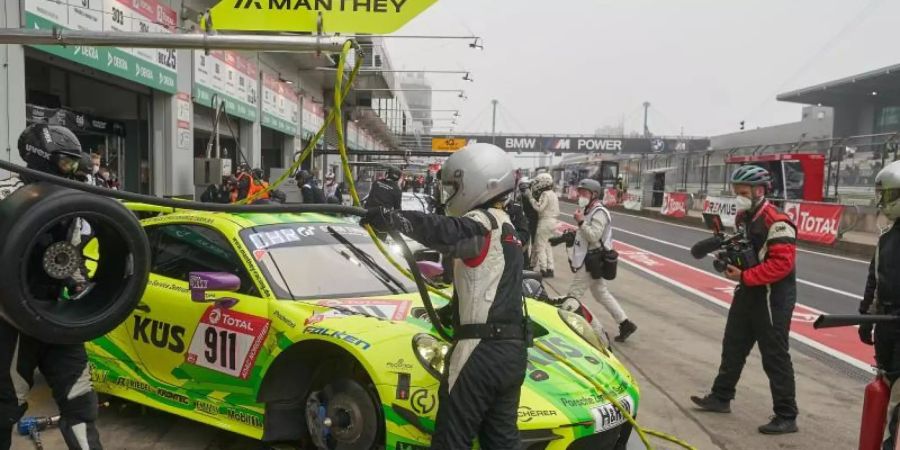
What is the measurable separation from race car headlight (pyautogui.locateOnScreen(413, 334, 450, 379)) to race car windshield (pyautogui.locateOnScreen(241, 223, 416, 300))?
0.84m

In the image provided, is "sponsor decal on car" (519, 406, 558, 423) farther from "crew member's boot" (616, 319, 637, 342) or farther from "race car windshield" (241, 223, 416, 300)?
"crew member's boot" (616, 319, 637, 342)

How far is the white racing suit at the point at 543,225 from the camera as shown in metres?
10.8

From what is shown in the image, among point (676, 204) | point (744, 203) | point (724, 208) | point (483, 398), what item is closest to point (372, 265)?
point (483, 398)

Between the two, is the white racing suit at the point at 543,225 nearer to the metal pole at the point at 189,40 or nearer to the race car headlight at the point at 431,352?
the race car headlight at the point at 431,352

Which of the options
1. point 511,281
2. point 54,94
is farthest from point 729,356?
point 54,94

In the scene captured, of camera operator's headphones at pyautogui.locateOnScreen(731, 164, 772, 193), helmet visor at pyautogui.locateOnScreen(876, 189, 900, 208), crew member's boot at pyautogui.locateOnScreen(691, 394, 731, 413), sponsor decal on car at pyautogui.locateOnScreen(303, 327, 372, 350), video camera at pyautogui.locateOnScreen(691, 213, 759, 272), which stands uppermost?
camera operator's headphones at pyautogui.locateOnScreen(731, 164, 772, 193)

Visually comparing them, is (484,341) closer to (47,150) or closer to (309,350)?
(309,350)

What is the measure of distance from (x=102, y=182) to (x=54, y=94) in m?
3.27

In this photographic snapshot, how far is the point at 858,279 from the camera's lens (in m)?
12.4

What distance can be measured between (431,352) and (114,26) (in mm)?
7627

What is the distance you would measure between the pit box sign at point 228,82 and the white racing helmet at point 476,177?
32.6 ft

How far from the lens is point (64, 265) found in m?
2.91

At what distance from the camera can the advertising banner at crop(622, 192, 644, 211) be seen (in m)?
32.6

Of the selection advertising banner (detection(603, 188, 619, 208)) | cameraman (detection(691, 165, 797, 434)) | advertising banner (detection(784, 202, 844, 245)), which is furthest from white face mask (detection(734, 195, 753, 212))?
advertising banner (detection(603, 188, 619, 208))
